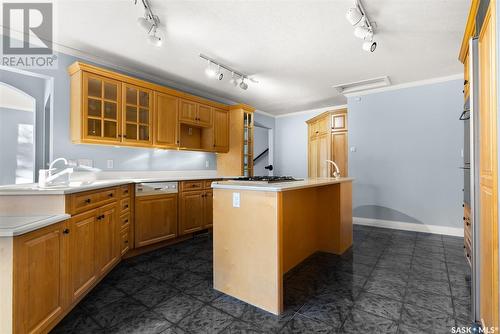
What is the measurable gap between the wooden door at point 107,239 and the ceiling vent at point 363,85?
3.91 metres

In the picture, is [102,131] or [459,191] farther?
[459,191]

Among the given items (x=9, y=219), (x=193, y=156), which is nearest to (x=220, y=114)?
(x=193, y=156)

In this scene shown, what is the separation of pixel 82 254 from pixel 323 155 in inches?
173

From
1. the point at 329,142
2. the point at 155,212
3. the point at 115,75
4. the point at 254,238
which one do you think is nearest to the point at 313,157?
the point at 329,142

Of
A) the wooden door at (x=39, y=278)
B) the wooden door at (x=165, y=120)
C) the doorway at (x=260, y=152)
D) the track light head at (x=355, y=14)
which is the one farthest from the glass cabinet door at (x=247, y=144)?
the wooden door at (x=39, y=278)

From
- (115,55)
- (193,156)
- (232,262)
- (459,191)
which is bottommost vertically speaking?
(232,262)

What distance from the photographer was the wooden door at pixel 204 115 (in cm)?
409

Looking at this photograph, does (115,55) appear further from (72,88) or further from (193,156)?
(193,156)

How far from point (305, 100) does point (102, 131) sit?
3.84 m

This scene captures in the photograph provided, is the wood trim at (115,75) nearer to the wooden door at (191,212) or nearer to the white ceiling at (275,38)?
the white ceiling at (275,38)

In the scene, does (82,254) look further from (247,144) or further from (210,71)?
(247,144)

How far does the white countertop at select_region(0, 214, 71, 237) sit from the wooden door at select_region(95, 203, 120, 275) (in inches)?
23.6

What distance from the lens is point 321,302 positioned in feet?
6.22

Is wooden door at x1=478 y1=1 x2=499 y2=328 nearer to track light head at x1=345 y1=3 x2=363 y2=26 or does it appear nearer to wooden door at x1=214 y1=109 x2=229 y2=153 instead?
track light head at x1=345 y1=3 x2=363 y2=26
